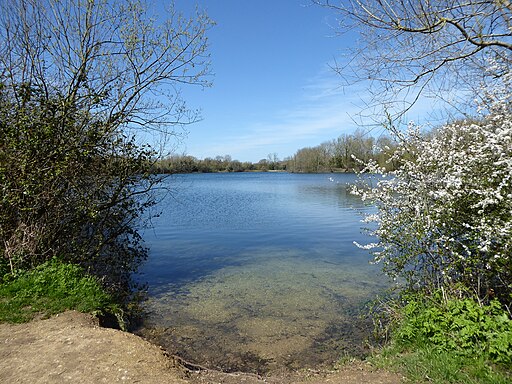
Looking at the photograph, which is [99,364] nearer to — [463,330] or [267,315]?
[267,315]

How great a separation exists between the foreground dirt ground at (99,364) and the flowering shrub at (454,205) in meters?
2.17

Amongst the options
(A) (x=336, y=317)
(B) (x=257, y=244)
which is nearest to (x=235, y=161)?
(B) (x=257, y=244)

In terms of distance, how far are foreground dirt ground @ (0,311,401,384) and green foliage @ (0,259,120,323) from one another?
0.52 m

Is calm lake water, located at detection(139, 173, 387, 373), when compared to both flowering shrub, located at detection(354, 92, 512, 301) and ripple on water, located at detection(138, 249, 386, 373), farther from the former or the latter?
flowering shrub, located at detection(354, 92, 512, 301)

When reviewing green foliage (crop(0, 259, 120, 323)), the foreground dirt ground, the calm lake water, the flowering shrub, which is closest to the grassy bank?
the foreground dirt ground

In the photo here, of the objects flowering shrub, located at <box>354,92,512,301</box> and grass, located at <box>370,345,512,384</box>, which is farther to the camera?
flowering shrub, located at <box>354,92,512,301</box>

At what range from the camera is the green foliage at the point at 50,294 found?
5.78 m

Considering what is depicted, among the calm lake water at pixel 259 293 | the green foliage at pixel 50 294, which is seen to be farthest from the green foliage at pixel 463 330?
the green foliage at pixel 50 294

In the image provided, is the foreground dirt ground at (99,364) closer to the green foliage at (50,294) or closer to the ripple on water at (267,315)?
the green foliage at (50,294)

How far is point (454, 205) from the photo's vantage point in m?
5.43

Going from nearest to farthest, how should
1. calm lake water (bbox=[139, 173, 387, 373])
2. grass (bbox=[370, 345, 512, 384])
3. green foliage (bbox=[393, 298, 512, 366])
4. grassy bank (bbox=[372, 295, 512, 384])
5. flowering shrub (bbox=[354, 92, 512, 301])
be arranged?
grass (bbox=[370, 345, 512, 384]) → grassy bank (bbox=[372, 295, 512, 384]) → green foliage (bbox=[393, 298, 512, 366]) → flowering shrub (bbox=[354, 92, 512, 301]) → calm lake water (bbox=[139, 173, 387, 373])

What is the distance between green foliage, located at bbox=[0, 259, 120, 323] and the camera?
5.78 metres

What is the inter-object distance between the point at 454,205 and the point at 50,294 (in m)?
7.08

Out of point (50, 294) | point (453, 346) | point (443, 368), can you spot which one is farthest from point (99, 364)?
point (453, 346)
